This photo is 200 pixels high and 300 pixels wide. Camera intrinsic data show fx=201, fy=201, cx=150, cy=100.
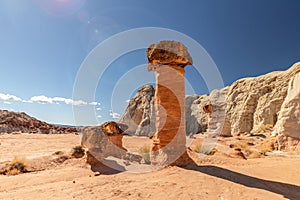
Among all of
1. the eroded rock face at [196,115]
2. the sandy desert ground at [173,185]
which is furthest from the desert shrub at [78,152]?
the eroded rock face at [196,115]

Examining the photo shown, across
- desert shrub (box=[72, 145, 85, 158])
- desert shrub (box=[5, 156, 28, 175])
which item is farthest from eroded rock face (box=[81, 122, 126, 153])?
desert shrub (box=[5, 156, 28, 175])

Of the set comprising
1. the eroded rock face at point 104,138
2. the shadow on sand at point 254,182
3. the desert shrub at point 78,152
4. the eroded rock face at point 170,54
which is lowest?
the shadow on sand at point 254,182

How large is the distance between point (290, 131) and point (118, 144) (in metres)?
8.26

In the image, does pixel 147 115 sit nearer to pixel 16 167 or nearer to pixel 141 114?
pixel 141 114

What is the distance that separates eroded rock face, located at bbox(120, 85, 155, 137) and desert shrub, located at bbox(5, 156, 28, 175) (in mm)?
21211

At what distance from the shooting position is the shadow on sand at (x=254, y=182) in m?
4.50

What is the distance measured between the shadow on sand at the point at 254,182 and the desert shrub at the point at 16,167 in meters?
Answer: 6.21

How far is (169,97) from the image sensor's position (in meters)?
7.15

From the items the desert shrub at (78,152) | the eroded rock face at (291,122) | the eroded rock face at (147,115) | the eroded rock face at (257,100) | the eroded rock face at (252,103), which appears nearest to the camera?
the eroded rock face at (291,122)

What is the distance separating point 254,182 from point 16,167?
8.23 meters

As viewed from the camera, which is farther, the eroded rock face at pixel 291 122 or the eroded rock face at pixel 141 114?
the eroded rock face at pixel 141 114

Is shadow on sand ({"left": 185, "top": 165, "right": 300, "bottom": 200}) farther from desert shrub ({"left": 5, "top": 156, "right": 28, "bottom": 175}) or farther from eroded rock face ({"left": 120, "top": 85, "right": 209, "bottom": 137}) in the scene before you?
eroded rock face ({"left": 120, "top": 85, "right": 209, "bottom": 137})

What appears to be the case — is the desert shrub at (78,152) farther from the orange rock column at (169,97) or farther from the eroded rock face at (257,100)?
the eroded rock face at (257,100)

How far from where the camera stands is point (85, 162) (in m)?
8.48
